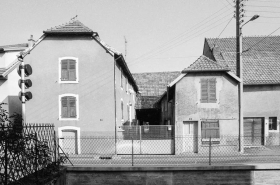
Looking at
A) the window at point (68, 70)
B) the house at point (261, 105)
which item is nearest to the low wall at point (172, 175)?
the house at point (261, 105)

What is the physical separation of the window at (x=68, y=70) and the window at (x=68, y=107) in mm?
1096

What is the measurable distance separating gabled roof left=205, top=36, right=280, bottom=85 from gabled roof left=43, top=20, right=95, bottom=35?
35.9 feet

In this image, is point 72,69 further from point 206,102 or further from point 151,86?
point 151,86

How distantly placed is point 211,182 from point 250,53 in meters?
15.1

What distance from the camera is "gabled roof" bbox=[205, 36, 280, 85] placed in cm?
1832

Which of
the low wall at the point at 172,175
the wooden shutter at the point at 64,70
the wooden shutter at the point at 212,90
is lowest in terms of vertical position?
the low wall at the point at 172,175

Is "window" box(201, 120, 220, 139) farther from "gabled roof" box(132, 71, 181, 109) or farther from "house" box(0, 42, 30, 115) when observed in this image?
"house" box(0, 42, 30, 115)

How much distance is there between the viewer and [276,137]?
1755 cm

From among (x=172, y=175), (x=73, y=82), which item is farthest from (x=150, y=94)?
(x=172, y=175)

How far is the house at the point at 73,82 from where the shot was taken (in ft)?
53.3

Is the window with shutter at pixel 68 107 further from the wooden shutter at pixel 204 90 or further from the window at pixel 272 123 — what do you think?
the window at pixel 272 123

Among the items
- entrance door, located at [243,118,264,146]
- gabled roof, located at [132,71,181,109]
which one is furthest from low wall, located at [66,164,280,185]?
gabled roof, located at [132,71,181,109]

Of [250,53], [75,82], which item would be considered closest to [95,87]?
[75,82]

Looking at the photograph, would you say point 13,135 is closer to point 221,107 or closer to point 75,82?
point 75,82
